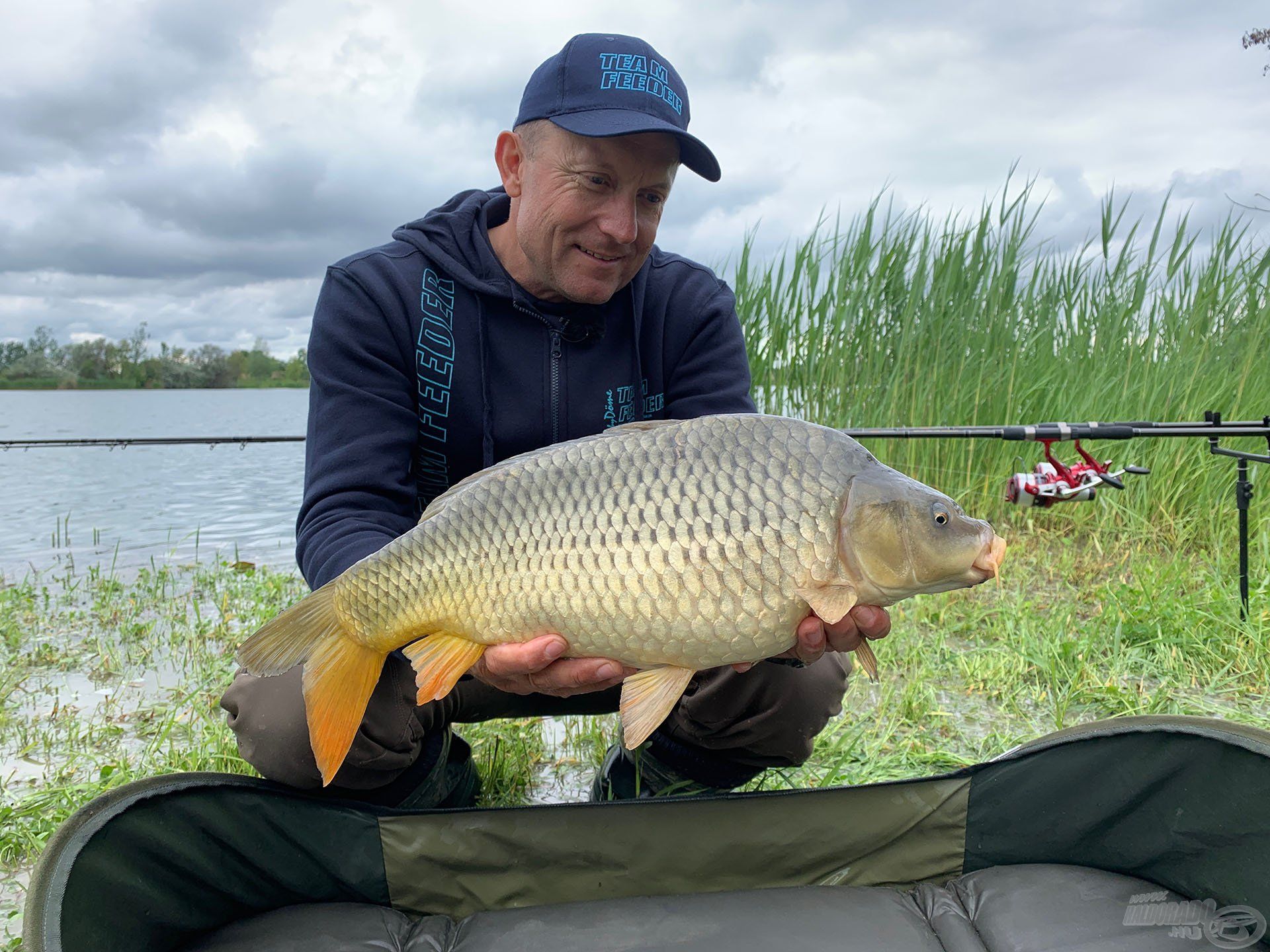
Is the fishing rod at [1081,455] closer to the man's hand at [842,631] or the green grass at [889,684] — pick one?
the green grass at [889,684]

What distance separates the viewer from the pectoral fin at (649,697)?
3.38 feet

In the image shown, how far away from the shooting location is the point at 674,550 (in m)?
0.97

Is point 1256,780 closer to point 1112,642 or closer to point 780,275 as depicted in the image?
point 1112,642

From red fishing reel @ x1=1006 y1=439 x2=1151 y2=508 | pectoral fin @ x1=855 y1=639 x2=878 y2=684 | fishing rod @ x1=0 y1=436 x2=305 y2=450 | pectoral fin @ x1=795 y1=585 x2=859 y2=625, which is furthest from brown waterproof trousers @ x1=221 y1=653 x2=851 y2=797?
fishing rod @ x1=0 y1=436 x2=305 y2=450

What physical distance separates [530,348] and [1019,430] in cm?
110

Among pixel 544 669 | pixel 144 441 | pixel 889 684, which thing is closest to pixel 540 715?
pixel 544 669

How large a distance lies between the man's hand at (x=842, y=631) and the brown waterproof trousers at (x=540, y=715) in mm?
293

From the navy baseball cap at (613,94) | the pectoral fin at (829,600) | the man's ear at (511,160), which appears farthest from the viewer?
the man's ear at (511,160)

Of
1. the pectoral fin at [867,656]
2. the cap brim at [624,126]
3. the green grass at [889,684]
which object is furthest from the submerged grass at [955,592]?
the cap brim at [624,126]

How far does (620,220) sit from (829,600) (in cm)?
69

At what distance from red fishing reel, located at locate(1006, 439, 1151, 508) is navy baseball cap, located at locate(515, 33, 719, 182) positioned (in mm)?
998

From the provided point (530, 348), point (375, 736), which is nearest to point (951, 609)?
point (530, 348)

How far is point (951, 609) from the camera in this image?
2438 millimetres

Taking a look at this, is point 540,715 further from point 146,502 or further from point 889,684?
point 146,502
